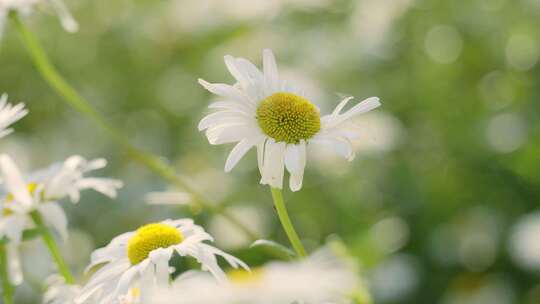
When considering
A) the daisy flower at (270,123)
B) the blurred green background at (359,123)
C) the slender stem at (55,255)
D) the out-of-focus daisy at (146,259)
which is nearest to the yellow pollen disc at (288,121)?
the daisy flower at (270,123)

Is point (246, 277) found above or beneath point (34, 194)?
beneath

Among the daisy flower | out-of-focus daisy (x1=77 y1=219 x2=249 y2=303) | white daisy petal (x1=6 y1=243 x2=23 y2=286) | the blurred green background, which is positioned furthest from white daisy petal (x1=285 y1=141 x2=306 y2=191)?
the blurred green background

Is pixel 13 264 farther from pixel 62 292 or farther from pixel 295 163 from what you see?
pixel 295 163

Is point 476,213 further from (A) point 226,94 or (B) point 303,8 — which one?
(A) point 226,94

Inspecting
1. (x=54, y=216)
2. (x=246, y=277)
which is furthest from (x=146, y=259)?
(x=54, y=216)

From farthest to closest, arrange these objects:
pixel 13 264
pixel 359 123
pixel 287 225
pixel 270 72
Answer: pixel 359 123
pixel 13 264
pixel 270 72
pixel 287 225

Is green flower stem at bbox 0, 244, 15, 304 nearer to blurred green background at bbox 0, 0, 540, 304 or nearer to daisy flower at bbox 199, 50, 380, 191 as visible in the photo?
daisy flower at bbox 199, 50, 380, 191

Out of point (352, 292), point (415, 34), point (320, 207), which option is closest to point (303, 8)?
point (415, 34)
